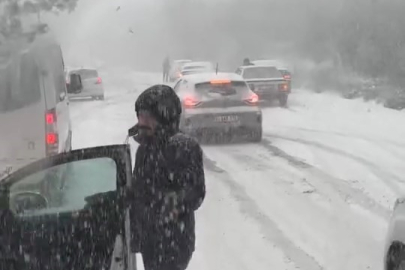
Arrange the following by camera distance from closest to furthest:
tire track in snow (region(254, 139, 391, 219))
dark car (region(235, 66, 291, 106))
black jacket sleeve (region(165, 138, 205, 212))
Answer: black jacket sleeve (region(165, 138, 205, 212)) < tire track in snow (region(254, 139, 391, 219)) < dark car (region(235, 66, 291, 106))

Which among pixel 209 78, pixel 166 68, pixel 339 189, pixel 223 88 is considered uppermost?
pixel 209 78

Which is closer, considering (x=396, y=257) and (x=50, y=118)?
(x=396, y=257)

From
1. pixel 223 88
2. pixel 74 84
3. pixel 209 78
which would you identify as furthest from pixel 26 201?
pixel 209 78

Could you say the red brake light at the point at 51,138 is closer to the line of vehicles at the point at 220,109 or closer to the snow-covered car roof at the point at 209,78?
the line of vehicles at the point at 220,109

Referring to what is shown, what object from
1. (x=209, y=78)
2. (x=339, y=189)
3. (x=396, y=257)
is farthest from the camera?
(x=209, y=78)

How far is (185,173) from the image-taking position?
3.41 m

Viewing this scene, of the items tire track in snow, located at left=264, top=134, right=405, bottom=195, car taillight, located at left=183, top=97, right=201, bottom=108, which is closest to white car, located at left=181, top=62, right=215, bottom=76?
tire track in snow, located at left=264, top=134, right=405, bottom=195

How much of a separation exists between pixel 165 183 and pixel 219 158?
26.7 feet

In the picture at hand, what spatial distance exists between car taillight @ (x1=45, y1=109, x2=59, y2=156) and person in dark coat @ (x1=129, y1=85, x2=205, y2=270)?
3.98m

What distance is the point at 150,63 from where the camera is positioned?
203ft

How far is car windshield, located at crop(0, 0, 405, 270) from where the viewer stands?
3.52m

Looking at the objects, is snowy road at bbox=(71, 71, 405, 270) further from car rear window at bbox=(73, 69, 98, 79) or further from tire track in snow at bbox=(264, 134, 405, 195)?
car rear window at bbox=(73, 69, 98, 79)

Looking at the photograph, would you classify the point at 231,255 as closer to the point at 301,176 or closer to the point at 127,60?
the point at 301,176

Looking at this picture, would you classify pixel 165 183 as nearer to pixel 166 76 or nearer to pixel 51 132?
pixel 51 132
